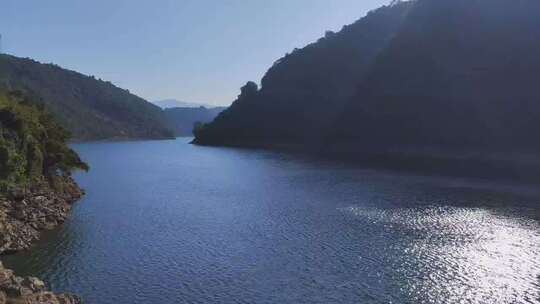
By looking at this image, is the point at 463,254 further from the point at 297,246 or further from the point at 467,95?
the point at 467,95

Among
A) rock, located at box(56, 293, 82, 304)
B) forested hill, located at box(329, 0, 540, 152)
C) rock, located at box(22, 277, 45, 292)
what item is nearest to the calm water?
rock, located at box(56, 293, 82, 304)

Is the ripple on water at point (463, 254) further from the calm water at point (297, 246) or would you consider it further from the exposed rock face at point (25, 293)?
the exposed rock face at point (25, 293)

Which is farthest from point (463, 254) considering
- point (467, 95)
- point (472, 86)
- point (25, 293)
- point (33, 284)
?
point (472, 86)

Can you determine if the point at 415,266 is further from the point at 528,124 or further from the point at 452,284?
the point at 528,124

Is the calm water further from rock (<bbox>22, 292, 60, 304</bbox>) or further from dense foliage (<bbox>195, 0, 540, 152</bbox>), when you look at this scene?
dense foliage (<bbox>195, 0, 540, 152</bbox>)

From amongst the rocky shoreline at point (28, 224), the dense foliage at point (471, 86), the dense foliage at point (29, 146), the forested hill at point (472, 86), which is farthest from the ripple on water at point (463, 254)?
the forested hill at point (472, 86)

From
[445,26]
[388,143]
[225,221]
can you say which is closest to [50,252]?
[225,221]

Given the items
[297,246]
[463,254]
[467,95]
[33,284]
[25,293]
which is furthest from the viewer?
[467,95]
